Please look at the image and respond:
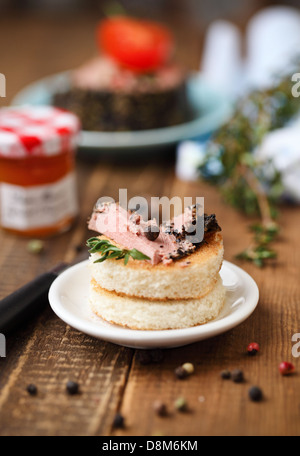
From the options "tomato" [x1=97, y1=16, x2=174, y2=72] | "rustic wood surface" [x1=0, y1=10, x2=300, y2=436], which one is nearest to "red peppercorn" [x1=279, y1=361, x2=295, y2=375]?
"rustic wood surface" [x1=0, y1=10, x2=300, y2=436]

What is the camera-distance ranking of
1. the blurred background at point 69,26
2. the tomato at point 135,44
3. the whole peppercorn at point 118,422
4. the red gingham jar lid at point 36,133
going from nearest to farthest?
1. the whole peppercorn at point 118,422
2. the red gingham jar lid at point 36,133
3. the tomato at point 135,44
4. the blurred background at point 69,26

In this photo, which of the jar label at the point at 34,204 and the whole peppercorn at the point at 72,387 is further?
the jar label at the point at 34,204

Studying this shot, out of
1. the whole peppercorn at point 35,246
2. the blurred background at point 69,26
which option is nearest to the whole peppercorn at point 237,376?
the whole peppercorn at point 35,246

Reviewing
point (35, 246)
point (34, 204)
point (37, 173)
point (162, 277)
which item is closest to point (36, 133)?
point (37, 173)

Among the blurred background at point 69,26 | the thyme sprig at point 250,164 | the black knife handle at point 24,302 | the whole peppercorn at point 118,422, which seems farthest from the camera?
the blurred background at point 69,26

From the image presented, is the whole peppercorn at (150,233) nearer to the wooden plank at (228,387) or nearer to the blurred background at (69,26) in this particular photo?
the wooden plank at (228,387)

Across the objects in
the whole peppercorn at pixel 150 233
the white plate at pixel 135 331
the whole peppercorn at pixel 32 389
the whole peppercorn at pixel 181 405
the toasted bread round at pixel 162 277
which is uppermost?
the whole peppercorn at pixel 150 233

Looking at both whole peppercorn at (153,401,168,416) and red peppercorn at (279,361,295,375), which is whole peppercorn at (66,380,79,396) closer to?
whole peppercorn at (153,401,168,416)
